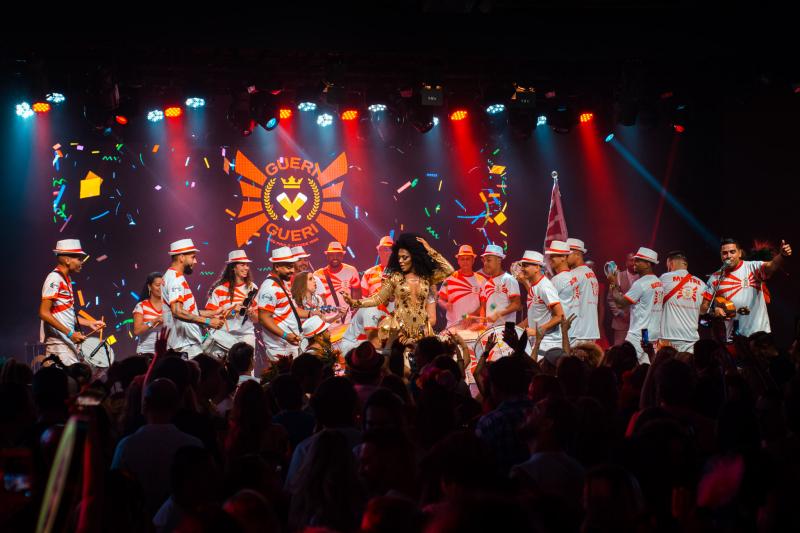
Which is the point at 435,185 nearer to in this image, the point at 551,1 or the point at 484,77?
the point at 484,77

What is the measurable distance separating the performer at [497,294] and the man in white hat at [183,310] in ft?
12.7

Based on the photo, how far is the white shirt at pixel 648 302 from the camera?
40.8ft

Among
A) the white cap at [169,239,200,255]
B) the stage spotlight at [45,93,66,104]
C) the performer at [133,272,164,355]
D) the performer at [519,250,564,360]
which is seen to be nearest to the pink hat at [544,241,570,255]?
the performer at [519,250,564,360]

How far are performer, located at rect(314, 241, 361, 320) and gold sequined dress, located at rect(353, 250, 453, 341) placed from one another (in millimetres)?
4167

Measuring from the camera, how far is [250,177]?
16578 mm

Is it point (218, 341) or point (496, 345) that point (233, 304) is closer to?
point (218, 341)

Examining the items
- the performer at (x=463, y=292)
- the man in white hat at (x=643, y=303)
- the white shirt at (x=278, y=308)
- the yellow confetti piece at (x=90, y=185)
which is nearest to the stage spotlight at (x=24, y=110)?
the yellow confetti piece at (x=90, y=185)

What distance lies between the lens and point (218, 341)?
12.0m

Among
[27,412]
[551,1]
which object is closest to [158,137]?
[551,1]

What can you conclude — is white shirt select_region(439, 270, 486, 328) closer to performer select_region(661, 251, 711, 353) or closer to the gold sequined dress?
the gold sequined dress

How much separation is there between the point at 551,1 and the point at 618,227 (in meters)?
8.89

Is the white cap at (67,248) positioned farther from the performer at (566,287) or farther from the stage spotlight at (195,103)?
the performer at (566,287)

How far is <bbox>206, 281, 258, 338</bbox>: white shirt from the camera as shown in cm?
1206

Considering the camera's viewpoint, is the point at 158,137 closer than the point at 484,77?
No
